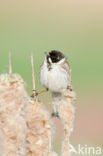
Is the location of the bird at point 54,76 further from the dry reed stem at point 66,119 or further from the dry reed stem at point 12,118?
the dry reed stem at point 12,118

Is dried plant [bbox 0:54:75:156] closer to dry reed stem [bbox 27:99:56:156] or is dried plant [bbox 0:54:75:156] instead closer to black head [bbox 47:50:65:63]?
dry reed stem [bbox 27:99:56:156]

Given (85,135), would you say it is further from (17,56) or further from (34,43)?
(34,43)

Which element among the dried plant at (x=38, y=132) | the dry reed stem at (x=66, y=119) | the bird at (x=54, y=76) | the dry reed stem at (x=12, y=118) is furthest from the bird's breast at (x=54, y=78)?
the dry reed stem at (x=12, y=118)

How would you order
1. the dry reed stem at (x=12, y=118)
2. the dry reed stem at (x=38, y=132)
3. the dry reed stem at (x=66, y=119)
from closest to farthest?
the dry reed stem at (x=12, y=118), the dry reed stem at (x=38, y=132), the dry reed stem at (x=66, y=119)

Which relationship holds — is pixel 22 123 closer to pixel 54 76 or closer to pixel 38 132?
pixel 38 132

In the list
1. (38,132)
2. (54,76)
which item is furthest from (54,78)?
(38,132)

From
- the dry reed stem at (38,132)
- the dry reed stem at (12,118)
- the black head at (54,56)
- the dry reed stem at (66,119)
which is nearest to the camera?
the dry reed stem at (12,118)

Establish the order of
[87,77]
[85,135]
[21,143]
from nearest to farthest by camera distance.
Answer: [21,143]
[85,135]
[87,77]

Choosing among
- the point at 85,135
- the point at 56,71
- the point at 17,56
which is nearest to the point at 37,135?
the point at 56,71
